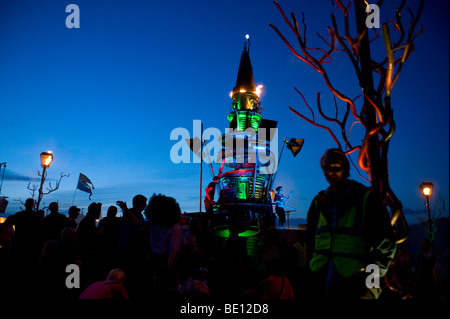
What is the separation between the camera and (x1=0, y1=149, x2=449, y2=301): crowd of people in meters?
2.62

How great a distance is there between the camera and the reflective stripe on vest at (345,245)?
2.58 m

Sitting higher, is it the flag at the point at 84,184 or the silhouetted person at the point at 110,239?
the flag at the point at 84,184

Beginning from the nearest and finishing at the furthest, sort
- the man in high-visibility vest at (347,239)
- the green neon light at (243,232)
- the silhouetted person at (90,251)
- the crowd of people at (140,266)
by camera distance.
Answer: the man in high-visibility vest at (347,239), the crowd of people at (140,266), the silhouetted person at (90,251), the green neon light at (243,232)

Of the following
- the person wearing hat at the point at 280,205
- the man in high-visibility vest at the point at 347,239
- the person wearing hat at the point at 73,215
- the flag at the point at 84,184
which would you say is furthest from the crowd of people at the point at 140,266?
the person wearing hat at the point at 280,205

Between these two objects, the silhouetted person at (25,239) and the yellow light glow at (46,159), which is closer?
the silhouetted person at (25,239)

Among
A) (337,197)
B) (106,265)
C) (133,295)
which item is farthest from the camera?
(106,265)

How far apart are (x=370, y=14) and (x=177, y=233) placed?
4.27 meters

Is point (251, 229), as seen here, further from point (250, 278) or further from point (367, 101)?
point (367, 101)

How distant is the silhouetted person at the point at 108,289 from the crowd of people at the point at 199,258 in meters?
0.01

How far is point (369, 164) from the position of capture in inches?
116

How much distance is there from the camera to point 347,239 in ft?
8.73

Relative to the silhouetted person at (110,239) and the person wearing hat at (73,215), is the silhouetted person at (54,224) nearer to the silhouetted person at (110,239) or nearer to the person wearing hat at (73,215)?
the person wearing hat at (73,215)

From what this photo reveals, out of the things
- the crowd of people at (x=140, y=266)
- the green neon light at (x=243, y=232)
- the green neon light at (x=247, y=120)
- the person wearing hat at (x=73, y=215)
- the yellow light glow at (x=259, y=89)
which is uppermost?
the yellow light glow at (x=259, y=89)
